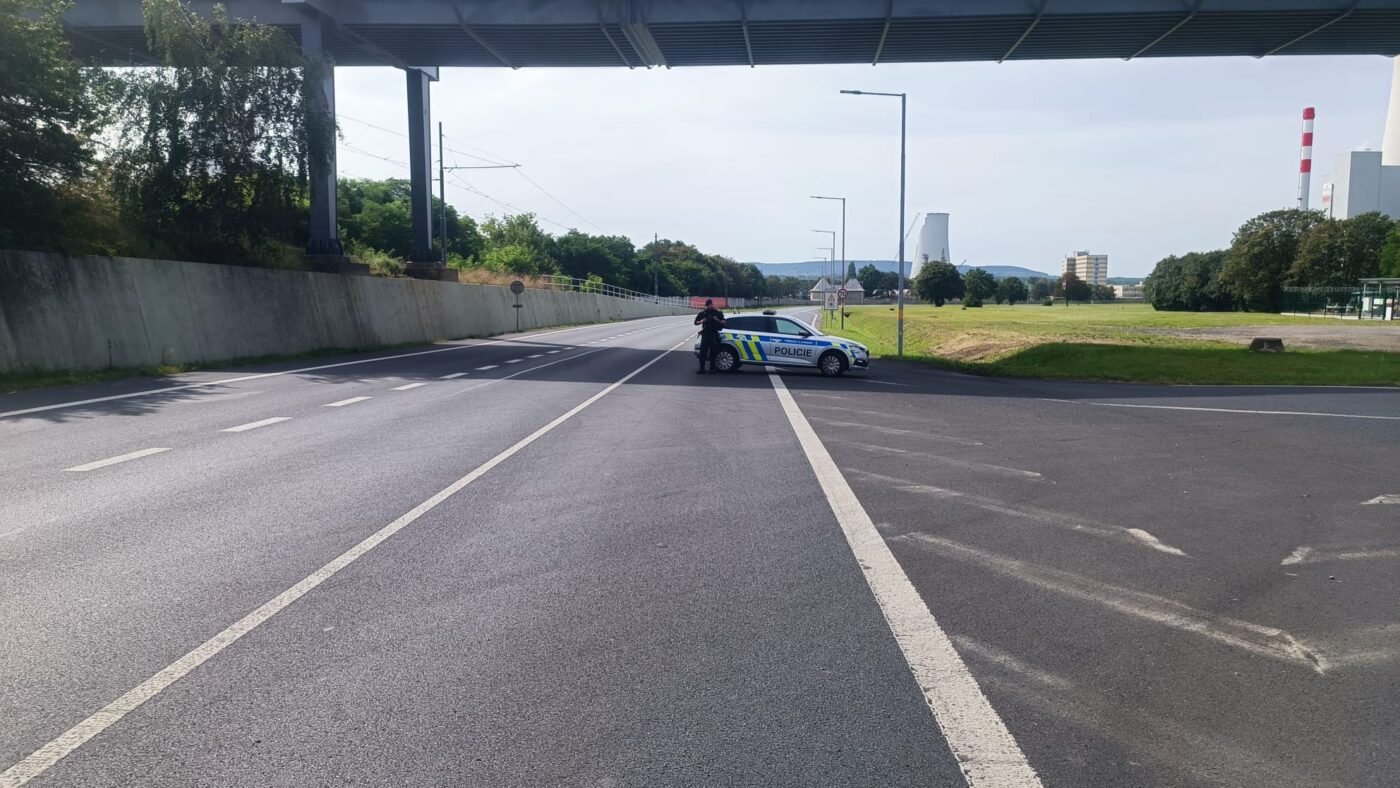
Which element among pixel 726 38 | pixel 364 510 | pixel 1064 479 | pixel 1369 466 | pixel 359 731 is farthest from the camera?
pixel 726 38

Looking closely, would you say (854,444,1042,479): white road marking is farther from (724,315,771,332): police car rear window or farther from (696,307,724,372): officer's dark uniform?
(724,315,771,332): police car rear window

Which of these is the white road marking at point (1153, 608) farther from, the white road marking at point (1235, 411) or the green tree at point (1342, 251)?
the green tree at point (1342, 251)

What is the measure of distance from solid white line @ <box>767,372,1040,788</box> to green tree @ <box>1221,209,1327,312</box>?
102786mm

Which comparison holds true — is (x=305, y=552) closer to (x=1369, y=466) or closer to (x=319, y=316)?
(x=1369, y=466)

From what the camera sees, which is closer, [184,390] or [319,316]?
[184,390]

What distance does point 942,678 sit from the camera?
14.5 ft

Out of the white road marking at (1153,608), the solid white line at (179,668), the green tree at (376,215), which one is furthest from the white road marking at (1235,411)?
the green tree at (376,215)

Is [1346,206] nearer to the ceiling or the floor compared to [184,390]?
nearer to the ceiling

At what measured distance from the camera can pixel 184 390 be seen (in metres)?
16.8

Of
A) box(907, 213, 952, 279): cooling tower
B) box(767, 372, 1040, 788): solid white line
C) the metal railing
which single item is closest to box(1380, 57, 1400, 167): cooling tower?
box(907, 213, 952, 279): cooling tower

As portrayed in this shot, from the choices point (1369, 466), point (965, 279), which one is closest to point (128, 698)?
point (1369, 466)

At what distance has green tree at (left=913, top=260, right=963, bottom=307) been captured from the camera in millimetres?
145875

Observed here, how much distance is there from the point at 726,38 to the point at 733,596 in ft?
82.2

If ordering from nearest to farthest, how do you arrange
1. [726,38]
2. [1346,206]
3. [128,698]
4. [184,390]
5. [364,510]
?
[128,698]
[364,510]
[184,390]
[726,38]
[1346,206]
